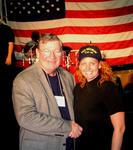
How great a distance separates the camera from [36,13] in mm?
5621

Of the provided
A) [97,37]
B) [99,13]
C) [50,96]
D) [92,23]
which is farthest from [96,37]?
[50,96]

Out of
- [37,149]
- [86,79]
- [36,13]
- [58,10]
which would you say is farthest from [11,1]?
[37,149]

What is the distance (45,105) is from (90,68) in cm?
46

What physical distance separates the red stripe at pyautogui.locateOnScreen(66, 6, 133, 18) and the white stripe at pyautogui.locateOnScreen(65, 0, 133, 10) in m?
0.05

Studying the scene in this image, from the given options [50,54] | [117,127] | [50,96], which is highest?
[50,54]

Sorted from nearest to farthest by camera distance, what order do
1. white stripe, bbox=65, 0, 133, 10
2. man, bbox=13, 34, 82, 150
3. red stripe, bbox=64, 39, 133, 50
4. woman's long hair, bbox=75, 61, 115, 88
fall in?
1. man, bbox=13, 34, 82, 150
2. woman's long hair, bbox=75, 61, 115, 88
3. white stripe, bbox=65, 0, 133, 10
4. red stripe, bbox=64, 39, 133, 50

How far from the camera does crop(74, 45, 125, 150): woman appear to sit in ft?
6.96

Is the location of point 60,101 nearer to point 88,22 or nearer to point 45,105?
point 45,105

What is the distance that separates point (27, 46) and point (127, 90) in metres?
2.13

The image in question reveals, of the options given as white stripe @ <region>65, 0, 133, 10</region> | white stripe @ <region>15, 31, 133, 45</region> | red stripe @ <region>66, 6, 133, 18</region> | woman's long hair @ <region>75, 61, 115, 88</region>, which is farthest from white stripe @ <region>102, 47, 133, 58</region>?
woman's long hair @ <region>75, 61, 115, 88</region>

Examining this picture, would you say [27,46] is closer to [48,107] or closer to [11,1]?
[11,1]

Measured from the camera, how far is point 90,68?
2.23 meters

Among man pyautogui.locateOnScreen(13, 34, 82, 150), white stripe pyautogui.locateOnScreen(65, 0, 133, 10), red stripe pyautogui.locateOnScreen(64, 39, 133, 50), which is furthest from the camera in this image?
red stripe pyautogui.locateOnScreen(64, 39, 133, 50)

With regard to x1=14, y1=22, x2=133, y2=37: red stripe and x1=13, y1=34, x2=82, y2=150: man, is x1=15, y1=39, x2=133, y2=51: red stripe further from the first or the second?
x1=13, y1=34, x2=82, y2=150: man
